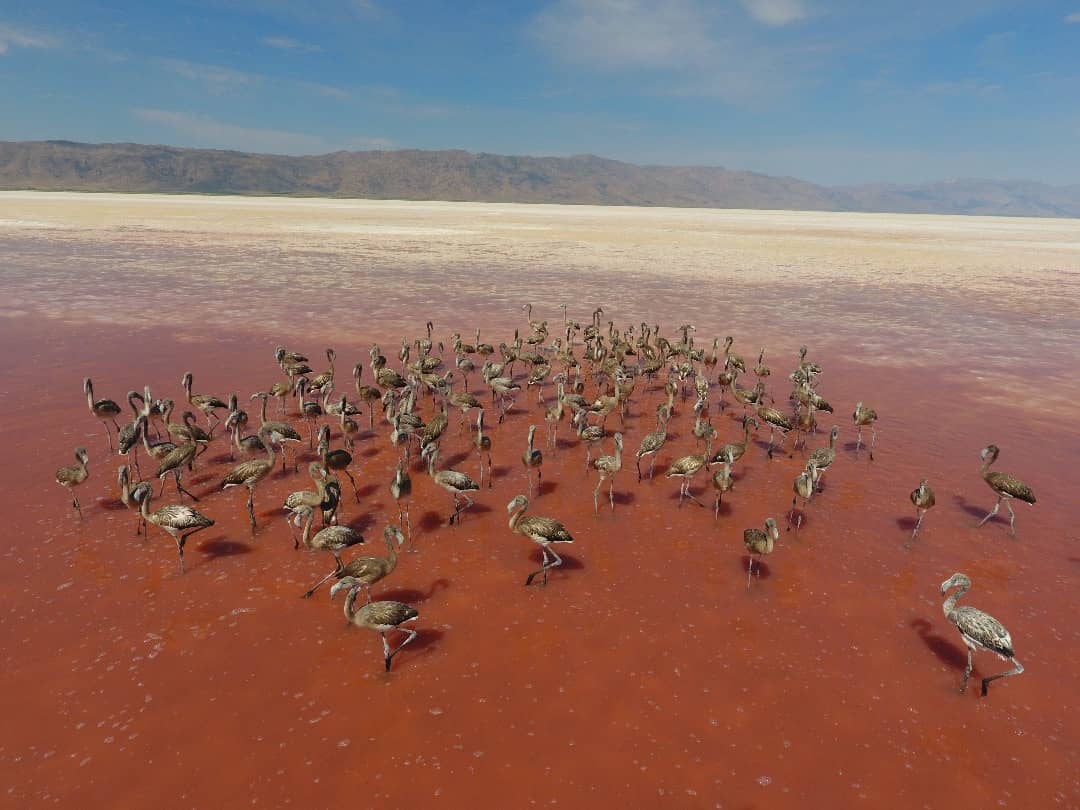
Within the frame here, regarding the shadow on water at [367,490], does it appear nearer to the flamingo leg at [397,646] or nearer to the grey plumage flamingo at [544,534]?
the grey plumage flamingo at [544,534]

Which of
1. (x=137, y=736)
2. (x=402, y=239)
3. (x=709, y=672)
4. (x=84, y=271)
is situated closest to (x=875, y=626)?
(x=709, y=672)

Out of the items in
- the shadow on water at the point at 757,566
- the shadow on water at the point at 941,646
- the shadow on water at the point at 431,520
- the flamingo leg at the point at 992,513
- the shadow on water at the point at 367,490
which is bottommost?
the shadow on water at the point at 941,646

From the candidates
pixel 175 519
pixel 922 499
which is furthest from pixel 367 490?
pixel 922 499

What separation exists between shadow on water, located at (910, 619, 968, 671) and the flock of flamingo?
1.44 ft

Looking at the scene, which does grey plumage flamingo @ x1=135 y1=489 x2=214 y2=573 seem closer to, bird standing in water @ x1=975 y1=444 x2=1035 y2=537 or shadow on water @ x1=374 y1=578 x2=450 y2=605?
shadow on water @ x1=374 y1=578 x2=450 y2=605

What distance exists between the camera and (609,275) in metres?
48.1

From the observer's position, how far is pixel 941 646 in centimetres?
932

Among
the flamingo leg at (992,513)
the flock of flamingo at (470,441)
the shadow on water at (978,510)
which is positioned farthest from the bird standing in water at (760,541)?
the shadow on water at (978,510)

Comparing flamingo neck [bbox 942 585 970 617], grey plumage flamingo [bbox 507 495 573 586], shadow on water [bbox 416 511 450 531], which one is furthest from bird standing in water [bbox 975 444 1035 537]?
shadow on water [bbox 416 511 450 531]

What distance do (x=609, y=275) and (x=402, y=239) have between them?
111 ft

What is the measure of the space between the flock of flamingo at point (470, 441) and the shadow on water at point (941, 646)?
1.44ft

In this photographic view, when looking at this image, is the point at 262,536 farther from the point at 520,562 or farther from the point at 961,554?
the point at 961,554

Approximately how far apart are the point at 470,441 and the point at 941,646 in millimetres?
11456

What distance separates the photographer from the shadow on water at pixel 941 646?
9031mm
